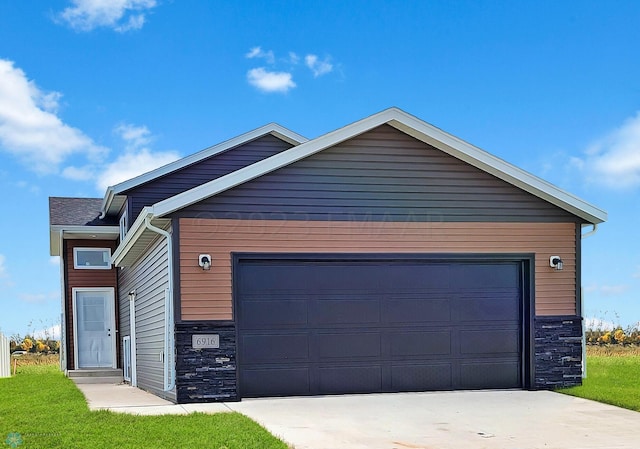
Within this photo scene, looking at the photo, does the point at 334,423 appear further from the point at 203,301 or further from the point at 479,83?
the point at 479,83

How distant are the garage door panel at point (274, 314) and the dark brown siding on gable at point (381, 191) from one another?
4.26 ft

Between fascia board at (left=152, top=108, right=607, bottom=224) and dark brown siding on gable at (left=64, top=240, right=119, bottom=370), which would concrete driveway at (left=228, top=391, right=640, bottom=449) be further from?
dark brown siding on gable at (left=64, top=240, right=119, bottom=370)

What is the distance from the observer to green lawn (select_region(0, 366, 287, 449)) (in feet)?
23.5

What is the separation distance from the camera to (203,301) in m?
10.5

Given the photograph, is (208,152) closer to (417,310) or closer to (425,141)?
(425,141)

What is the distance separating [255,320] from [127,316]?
7.10m

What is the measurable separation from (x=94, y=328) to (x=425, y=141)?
10.9m

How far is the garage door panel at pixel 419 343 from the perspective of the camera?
11.3 m

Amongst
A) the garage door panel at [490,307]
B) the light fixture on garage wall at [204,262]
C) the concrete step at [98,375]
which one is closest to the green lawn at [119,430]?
the light fixture on garage wall at [204,262]

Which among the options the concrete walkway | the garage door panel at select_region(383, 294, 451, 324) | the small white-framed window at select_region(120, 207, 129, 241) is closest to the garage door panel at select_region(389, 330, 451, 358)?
the garage door panel at select_region(383, 294, 451, 324)

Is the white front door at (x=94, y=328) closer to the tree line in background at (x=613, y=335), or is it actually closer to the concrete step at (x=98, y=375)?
the concrete step at (x=98, y=375)

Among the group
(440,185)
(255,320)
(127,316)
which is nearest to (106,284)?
(127,316)

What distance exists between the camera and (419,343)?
1142 centimetres

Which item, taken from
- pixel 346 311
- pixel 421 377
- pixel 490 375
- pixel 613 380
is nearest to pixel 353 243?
pixel 346 311
